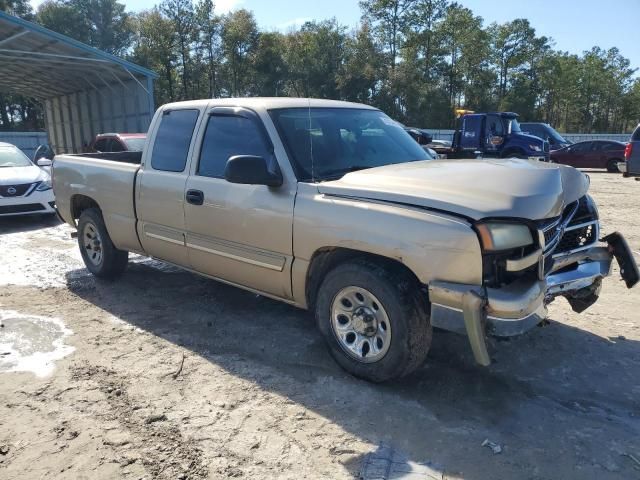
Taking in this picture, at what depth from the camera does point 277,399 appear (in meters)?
3.42

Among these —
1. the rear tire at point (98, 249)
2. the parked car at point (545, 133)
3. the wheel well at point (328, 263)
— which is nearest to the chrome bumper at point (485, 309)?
the wheel well at point (328, 263)

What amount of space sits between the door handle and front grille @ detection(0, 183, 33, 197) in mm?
6402

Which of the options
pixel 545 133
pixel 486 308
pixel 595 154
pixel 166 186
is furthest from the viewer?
pixel 545 133

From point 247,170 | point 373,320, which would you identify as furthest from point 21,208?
point 373,320

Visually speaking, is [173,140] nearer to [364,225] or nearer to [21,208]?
[364,225]

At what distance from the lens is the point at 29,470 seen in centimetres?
277

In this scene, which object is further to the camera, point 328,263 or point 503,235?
point 328,263

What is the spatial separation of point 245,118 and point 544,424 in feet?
9.96

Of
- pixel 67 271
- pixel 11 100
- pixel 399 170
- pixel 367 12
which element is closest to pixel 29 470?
pixel 399 170

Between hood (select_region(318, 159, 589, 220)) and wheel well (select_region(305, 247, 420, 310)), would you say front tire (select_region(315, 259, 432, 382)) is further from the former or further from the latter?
hood (select_region(318, 159, 589, 220))

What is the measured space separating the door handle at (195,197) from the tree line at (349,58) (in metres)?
40.2

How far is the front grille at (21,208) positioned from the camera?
9.14m

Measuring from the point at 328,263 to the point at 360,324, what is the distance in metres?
0.50

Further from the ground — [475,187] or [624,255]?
[475,187]
